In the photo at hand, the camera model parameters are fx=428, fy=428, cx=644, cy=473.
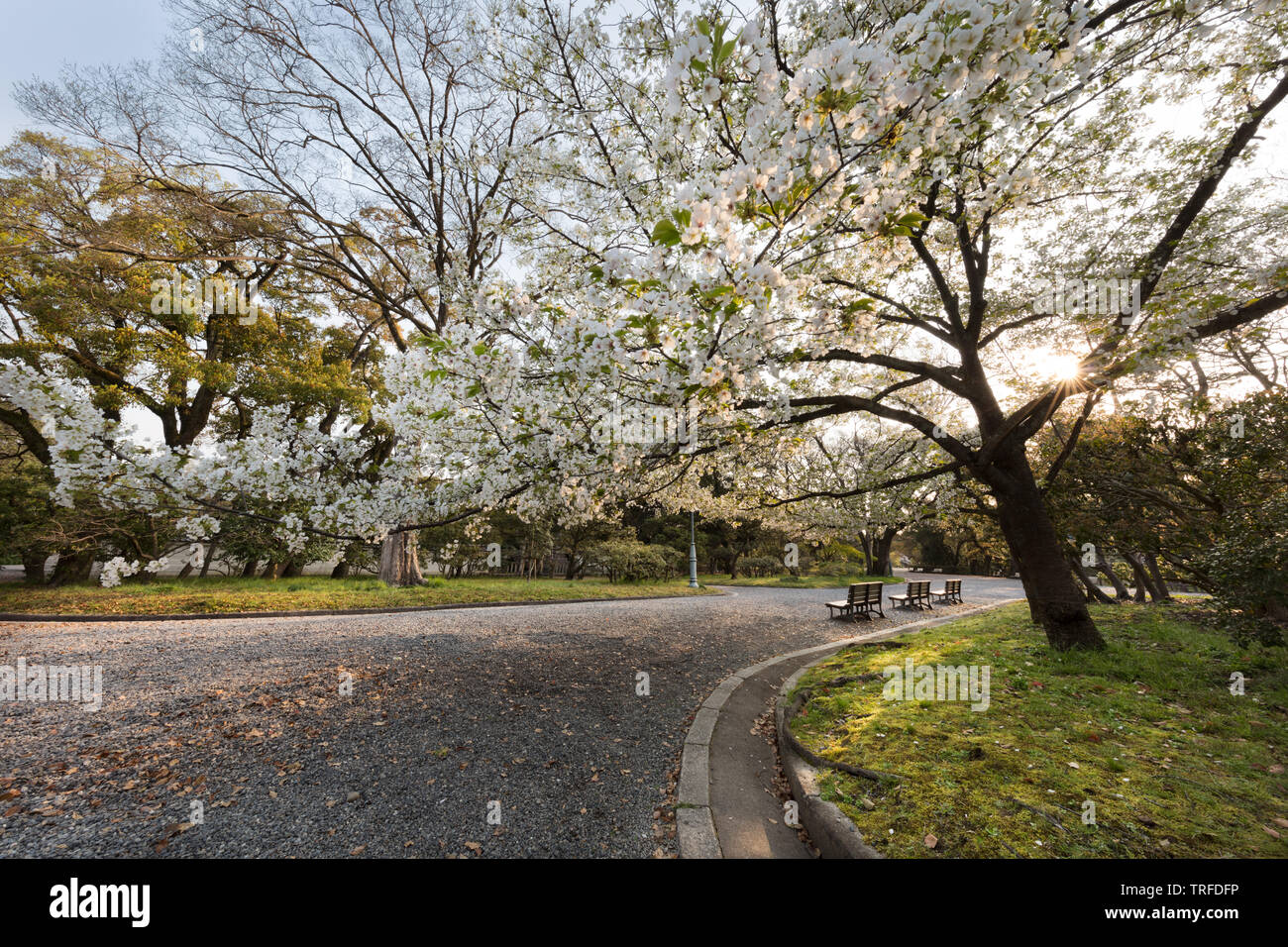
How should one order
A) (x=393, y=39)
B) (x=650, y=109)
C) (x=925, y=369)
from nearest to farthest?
1. (x=650, y=109)
2. (x=925, y=369)
3. (x=393, y=39)

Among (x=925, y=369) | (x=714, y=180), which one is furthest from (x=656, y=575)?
(x=714, y=180)

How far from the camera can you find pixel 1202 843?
2473mm

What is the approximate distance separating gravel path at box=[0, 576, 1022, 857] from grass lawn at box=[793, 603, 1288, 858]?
1.74 m

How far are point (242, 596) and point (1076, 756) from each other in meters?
16.3

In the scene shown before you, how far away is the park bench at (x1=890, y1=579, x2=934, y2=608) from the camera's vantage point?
1495 centimetres

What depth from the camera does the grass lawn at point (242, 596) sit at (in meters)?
9.66

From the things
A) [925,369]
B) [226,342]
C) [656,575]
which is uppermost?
[226,342]

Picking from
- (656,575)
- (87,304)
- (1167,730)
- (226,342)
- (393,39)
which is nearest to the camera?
(1167,730)

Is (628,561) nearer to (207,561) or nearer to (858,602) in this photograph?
(858,602)

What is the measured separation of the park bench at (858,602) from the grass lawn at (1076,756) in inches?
242

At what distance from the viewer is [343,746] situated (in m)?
4.07

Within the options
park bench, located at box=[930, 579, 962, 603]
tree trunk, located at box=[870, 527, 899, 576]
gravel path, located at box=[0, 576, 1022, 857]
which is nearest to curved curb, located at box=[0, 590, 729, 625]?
gravel path, located at box=[0, 576, 1022, 857]
